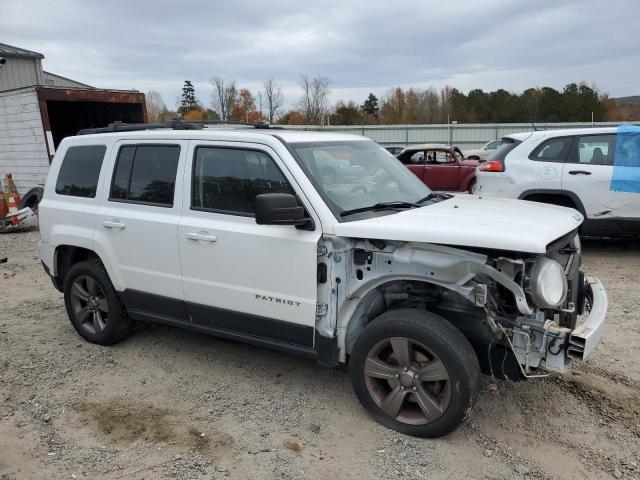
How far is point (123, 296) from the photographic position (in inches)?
181

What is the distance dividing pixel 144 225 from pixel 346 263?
5.87 ft

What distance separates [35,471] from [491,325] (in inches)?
112

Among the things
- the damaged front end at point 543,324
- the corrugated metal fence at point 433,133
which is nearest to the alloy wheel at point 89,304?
the damaged front end at point 543,324

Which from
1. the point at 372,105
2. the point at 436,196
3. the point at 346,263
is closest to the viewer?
the point at 346,263

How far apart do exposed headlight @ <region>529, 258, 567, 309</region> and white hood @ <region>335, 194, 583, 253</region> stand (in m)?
0.17

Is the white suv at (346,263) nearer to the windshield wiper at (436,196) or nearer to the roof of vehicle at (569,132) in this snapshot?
the windshield wiper at (436,196)

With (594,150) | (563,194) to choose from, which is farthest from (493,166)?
(594,150)

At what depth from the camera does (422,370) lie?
325 centimetres

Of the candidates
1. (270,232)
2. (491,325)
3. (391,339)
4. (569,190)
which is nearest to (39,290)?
(270,232)

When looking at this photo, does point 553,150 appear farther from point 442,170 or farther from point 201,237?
point 442,170

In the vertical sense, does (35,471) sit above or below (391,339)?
below

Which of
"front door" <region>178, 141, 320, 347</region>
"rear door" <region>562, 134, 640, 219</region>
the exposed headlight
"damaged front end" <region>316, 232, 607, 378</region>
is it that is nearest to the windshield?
"front door" <region>178, 141, 320, 347</region>

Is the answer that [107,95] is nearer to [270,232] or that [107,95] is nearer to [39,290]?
[39,290]

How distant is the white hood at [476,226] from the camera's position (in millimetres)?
2902
